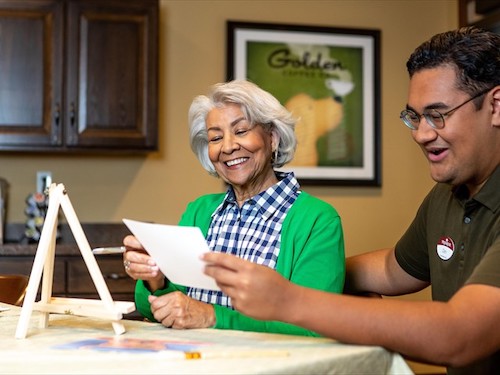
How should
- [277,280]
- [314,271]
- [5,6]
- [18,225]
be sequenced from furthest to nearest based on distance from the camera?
[18,225] → [5,6] → [314,271] → [277,280]

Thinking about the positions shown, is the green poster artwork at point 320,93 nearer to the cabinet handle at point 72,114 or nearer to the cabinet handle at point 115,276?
the cabinet handle at point 72,114

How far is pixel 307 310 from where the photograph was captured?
134 cm

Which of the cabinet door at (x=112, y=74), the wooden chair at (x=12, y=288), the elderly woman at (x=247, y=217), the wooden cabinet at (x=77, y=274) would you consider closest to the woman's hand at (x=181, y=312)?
the elderly woman at (x=247, y=217)

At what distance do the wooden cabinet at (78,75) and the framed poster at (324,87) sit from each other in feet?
2.12

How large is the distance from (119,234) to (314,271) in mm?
2422

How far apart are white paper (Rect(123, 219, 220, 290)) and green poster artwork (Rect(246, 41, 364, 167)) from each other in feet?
9.36

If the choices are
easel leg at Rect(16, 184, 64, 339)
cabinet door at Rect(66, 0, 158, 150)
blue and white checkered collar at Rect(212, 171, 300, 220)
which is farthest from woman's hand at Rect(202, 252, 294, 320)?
cabinet door at Rect(66, 0, 158, 150)

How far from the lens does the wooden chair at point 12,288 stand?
2.34 m

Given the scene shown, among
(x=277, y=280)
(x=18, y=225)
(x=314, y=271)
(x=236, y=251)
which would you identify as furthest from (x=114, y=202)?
(x=277, y=280)

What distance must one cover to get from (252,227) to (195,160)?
218 centimetres

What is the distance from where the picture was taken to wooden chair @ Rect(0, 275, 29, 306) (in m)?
2.34

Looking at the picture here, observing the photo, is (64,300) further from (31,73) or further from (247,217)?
(31,73)

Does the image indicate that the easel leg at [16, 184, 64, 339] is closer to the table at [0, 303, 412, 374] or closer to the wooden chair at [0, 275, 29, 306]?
the table at [0, 303, 412, 374]

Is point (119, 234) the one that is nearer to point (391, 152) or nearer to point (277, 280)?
point (391, 152)
